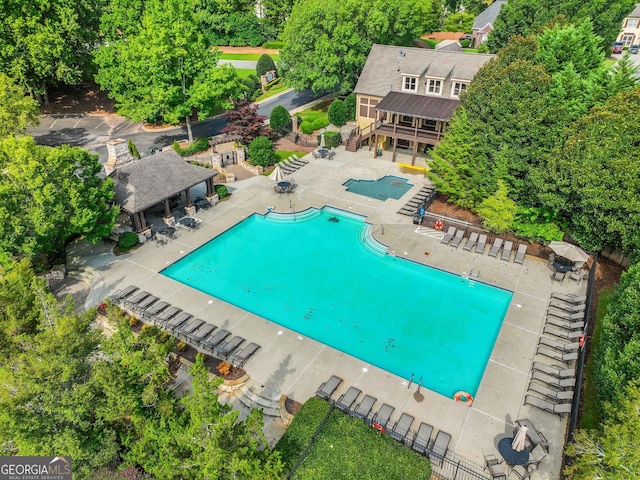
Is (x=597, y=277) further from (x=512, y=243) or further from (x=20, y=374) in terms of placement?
(x=20, y=374)

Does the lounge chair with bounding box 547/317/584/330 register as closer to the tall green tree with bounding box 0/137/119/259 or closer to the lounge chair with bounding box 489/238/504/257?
the lounge chair with bounding box 489/238/504/257

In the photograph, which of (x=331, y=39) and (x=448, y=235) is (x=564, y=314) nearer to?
(x=448, y=235)

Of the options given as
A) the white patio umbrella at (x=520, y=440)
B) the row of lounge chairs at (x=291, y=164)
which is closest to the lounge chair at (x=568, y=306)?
the white patio umbrella at (x=520, y=440)

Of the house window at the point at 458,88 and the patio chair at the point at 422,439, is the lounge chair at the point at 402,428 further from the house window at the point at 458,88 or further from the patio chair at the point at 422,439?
the house window at the point at 458,88

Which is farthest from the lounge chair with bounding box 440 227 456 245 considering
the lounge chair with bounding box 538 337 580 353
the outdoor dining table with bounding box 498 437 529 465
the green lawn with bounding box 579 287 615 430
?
the outdoor dining table with bounding box 498 437 529 465

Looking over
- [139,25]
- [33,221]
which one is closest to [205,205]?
[33,221]
